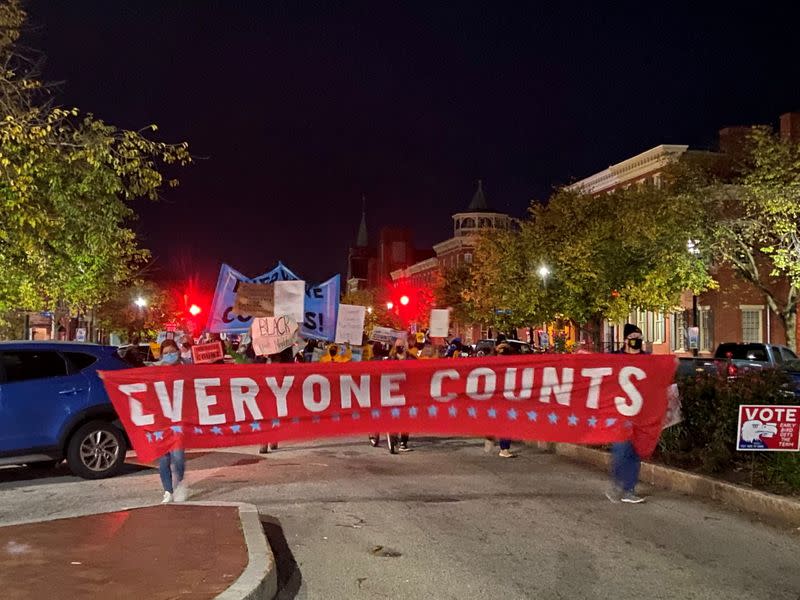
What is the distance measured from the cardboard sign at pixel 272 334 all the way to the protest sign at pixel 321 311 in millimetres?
1756

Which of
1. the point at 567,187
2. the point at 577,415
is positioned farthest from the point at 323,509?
the point at 567,187

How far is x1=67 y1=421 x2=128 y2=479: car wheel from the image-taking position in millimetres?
11297

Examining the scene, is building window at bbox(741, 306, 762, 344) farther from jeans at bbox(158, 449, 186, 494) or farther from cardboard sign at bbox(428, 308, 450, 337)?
jeans at bbox(158, 449, 186, 494)

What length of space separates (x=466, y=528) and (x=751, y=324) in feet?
130

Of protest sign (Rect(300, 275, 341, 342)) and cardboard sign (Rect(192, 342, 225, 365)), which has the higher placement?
protest sign (Rect(300, 275, 341, 342))

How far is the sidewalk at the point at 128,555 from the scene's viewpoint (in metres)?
5.84

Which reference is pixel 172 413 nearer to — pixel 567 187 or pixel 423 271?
pixel 567 187

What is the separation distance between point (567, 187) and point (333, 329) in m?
26.4

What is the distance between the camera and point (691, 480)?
33.8ft

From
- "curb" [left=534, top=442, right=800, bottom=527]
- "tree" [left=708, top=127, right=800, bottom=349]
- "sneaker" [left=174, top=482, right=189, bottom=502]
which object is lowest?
"sneaker" [left=174, top=482, right=189, bottom=502]

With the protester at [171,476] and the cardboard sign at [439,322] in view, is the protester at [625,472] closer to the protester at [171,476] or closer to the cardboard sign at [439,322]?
the protester at [171,476]

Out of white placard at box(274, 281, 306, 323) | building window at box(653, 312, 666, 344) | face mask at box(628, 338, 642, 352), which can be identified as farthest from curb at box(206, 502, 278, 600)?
building window at box(653, 312, 666, 344)

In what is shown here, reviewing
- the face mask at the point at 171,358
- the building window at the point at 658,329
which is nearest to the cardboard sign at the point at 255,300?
the face mask at the point at 171,358

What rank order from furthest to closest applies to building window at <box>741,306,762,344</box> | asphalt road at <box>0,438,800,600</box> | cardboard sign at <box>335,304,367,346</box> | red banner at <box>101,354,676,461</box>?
building window at <box>741,306,762,344</box> → cardboard sign at <box>335,304,367,346</box> → red banner at <box>101,354,676,461</box> → asphalt road at <box>0,438,800,600</box>
